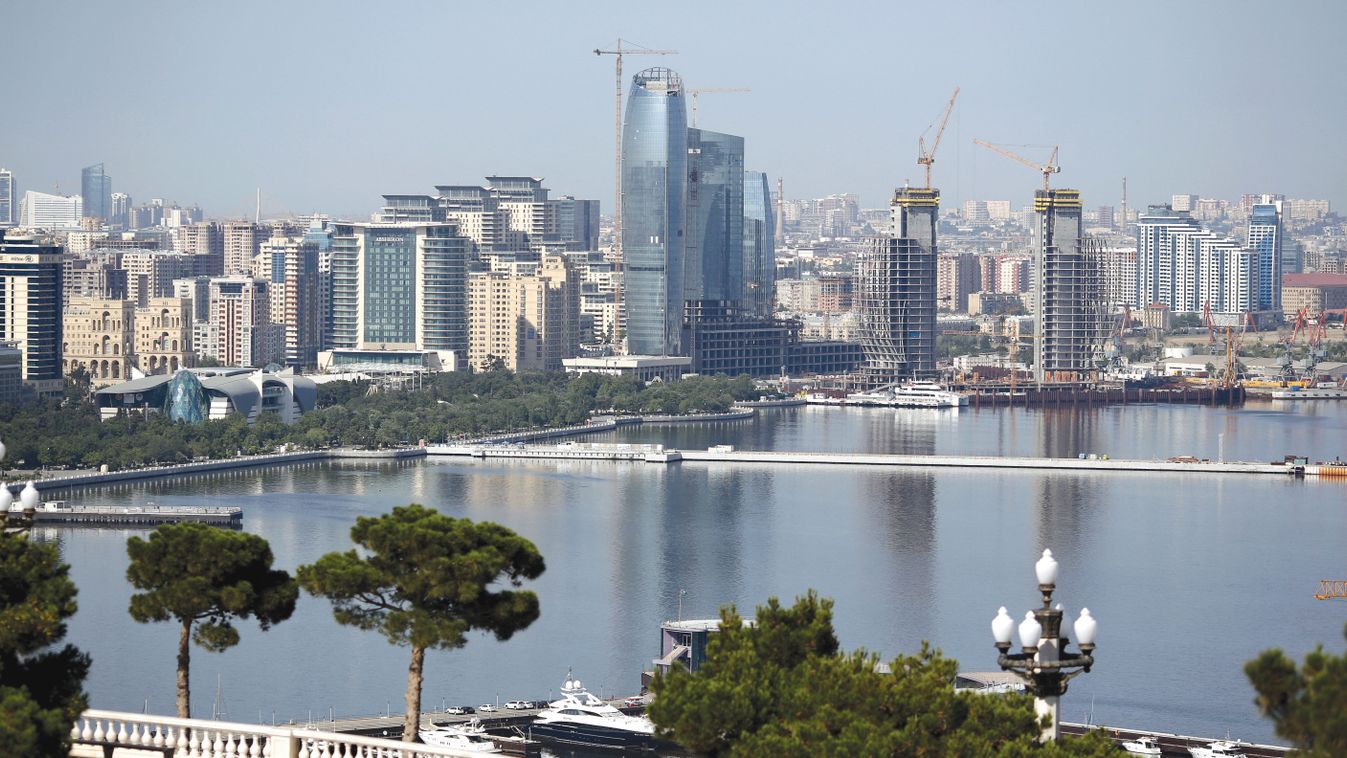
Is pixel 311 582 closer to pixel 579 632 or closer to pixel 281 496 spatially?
pixel 579 632

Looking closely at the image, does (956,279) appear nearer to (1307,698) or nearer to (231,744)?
(231,744)

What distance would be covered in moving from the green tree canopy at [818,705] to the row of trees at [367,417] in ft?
68.7

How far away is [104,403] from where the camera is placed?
33.0 meters

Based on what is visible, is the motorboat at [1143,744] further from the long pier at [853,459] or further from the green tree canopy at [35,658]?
the long pier at [853,459]

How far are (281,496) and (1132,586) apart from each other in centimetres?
1003

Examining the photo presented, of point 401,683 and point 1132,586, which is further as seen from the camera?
point 1132,586

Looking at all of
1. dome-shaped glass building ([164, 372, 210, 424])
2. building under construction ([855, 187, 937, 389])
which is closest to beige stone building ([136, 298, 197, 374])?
dome-shaped glass building ([164, 372, 210, 424])

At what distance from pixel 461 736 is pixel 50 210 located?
65.4 metres

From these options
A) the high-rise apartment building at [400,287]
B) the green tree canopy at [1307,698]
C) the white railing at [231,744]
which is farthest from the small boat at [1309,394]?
the green tree canopy at [1307,698]

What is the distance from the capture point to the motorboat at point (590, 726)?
39.4 feet

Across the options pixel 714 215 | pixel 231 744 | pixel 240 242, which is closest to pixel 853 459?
pixel 714 215

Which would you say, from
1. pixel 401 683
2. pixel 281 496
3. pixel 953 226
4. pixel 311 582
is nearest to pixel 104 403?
pixel 281 496

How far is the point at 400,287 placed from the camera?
43.2 metres

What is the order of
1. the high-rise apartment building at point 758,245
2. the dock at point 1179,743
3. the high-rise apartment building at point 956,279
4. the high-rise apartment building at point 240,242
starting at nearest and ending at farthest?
the dock at point 1179,743, the high-rise apartment building at point 758,245, the high-rise apartment building at point 240,242, the high-rise apartment building at point 956,279
